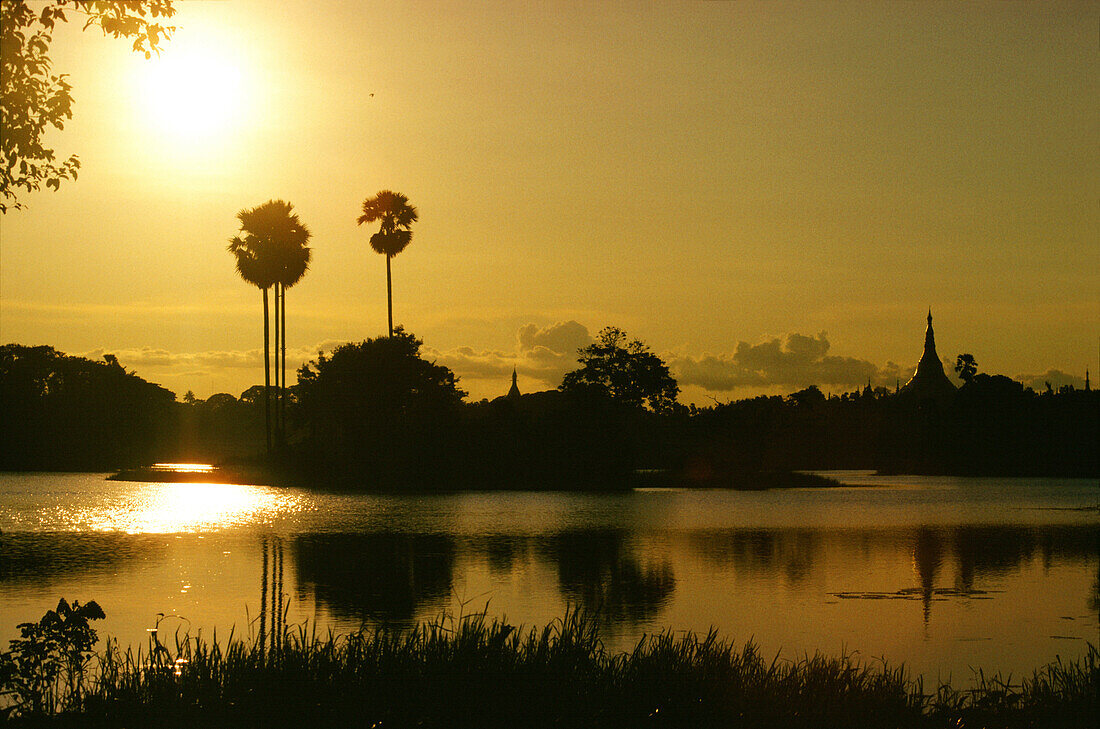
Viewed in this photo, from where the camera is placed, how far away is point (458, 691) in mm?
10750

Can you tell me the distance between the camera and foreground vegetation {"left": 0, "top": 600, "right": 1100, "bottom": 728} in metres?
10.1

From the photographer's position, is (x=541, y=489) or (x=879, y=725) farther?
(x=541, y=489)

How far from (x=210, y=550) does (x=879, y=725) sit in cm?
2383

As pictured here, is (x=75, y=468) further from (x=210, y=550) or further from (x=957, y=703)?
(x=957, y=703)

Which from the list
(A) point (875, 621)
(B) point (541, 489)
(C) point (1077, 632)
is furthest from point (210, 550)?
(B) point (541, 489)

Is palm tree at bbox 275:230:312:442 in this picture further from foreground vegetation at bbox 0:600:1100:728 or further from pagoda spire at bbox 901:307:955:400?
pagoda spire at bbox 901:307:955:400

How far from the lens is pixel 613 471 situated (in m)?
75.1

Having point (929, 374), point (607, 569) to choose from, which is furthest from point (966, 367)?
point (607, 569)

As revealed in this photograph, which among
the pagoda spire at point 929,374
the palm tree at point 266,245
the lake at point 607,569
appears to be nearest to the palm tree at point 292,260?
the palm tree at point 266,245

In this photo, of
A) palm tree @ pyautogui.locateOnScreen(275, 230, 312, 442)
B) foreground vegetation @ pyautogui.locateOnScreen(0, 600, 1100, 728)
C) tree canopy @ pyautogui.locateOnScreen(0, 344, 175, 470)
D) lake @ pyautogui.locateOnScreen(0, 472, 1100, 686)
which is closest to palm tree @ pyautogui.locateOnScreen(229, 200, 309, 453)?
palm tree @ pyautogui.locateOnScreen(275, 230, 312, 442)

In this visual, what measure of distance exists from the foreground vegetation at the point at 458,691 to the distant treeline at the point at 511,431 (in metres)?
58.6

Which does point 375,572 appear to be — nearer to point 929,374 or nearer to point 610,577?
point 610,577

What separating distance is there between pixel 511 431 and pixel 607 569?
153 ft

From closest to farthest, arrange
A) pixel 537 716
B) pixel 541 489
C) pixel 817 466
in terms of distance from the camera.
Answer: pixel 537 716 → pixel 541 489 → pixel 817 466
